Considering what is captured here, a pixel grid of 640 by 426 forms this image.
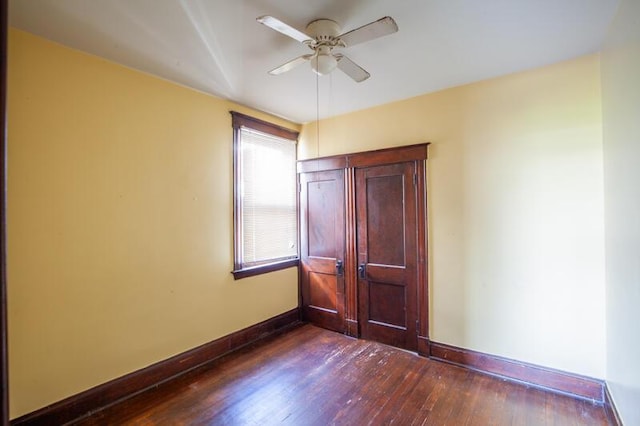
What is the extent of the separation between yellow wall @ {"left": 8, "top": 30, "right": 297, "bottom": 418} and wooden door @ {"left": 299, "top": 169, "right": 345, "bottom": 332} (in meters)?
1.15

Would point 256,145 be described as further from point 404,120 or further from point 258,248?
point 404,120

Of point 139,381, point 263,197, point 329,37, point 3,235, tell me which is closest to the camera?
point 3,235

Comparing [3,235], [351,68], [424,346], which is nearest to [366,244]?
[424,346]

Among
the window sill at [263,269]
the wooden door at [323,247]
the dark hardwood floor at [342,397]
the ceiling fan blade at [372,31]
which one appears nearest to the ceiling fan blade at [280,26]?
the ceiling fan blade at [372,31]

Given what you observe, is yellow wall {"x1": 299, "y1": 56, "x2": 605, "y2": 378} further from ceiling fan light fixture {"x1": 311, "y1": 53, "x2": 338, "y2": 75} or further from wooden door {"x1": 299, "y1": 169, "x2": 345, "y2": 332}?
ceiling fan light fixture {"x1": 311, "y1": 53, "x2": 338, "y2": 75}

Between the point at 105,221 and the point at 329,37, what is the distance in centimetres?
215

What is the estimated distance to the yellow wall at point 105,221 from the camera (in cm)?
195

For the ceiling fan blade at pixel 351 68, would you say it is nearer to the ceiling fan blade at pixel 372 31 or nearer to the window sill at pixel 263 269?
the ceiling fan blade at pixel 372 31

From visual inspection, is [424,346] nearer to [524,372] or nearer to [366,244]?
[524,372]

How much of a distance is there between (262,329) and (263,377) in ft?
2.88

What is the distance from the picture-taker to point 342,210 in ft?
11.9

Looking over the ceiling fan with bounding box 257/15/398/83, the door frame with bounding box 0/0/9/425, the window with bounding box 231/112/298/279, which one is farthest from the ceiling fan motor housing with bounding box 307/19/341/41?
the window with bounding box 231/112/298/279

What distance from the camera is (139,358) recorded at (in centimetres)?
247

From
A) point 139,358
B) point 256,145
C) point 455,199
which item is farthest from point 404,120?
point 139,358
